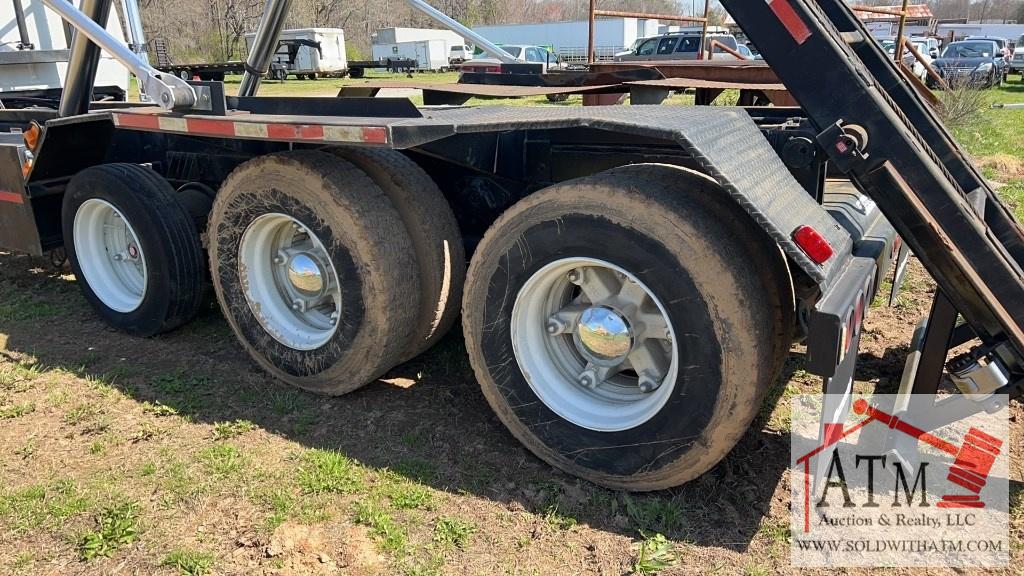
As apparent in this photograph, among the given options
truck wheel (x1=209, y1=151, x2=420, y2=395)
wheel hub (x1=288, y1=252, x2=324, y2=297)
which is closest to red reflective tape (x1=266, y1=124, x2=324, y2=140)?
truck wheel (x1=209, y1=151, x2=420, y2=395)

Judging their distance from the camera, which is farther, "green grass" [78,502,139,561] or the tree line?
the tree line

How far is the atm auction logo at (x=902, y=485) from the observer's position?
8.06ft

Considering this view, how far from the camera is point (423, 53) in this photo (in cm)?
4378

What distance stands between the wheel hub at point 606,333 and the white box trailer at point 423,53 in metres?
41.8

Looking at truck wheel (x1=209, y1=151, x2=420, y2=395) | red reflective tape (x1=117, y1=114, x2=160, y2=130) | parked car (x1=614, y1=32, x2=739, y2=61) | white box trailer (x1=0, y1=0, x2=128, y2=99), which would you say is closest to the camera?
truck wheel (x1=209, y1=151, x2=420, y2=395)

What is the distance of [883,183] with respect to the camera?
242 centimetres

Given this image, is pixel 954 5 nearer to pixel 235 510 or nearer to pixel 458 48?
pixel 458 48

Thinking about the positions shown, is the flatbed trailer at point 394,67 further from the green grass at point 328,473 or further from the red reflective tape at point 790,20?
A: the red reflective tape at point 790,20

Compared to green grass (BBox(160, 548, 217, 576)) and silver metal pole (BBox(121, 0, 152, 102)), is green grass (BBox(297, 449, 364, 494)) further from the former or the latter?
silver metal pole (BBox(121, 0, 152, 102))

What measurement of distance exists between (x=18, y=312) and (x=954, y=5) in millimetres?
120372

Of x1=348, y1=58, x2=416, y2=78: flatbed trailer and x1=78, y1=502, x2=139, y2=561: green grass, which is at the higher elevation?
x1=78, y1=502, x2=139, y2=561: green grass

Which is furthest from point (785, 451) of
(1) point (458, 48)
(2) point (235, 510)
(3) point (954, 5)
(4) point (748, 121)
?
(3) point (954, 5)

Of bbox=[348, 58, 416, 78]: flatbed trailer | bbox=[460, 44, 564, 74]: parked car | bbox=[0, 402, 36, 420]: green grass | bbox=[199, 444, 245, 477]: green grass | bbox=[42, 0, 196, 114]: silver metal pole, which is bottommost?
bbox=[348, 58, 416, 78]: flatbed trailer

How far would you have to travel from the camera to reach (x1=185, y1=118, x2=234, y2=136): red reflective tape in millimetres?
3146
